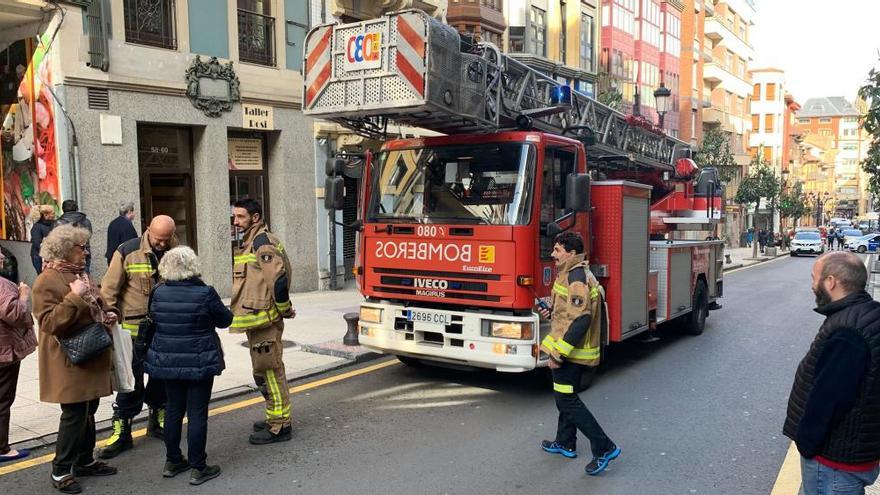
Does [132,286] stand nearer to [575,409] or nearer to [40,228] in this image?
[575,409]

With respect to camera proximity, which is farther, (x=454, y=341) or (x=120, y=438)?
(x=454, y=341)

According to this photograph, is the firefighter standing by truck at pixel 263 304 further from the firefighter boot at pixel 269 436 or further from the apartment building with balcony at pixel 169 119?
the apartment building with balcony at pixel 169 119

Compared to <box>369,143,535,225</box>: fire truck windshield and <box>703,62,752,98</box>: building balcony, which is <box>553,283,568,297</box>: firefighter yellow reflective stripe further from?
<box>703,62,752,98</box>: building balcony

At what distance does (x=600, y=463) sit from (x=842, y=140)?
569 feet

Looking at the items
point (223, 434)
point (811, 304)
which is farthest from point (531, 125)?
point (811, 304)

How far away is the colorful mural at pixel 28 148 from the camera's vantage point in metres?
10.8

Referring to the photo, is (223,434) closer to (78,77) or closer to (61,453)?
(61,453)

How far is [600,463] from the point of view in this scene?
4.82 meters

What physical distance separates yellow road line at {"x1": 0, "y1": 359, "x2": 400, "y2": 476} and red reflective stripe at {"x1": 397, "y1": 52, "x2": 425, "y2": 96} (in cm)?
343

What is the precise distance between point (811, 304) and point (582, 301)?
12471mm

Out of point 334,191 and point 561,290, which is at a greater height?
→ point 334,191

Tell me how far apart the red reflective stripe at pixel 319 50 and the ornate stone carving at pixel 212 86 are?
6634 mm

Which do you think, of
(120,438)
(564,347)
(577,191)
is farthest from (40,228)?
(564,347)

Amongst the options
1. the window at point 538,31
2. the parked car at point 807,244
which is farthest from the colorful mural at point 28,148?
the parked car at point 807,244
